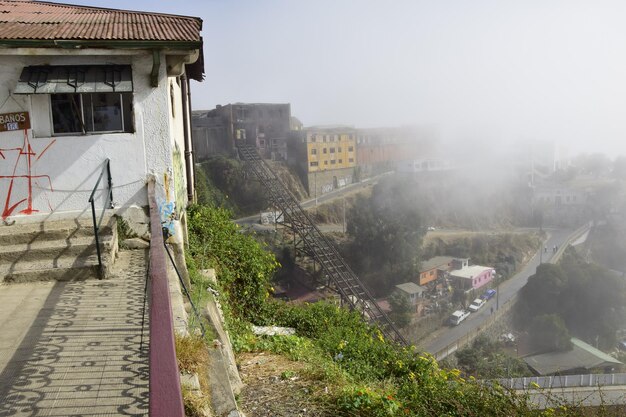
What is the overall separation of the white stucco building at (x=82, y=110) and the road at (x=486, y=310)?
36419 mm

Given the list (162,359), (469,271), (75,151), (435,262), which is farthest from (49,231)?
(469,271)

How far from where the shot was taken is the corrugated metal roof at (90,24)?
5.77 metres

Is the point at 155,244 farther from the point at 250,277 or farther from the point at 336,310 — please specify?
the point at 336,310

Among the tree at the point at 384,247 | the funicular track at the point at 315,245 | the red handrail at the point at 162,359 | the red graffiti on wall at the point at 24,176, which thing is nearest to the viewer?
the red handrail at the point at 162,359

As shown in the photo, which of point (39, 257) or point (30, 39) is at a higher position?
point (30, 39)

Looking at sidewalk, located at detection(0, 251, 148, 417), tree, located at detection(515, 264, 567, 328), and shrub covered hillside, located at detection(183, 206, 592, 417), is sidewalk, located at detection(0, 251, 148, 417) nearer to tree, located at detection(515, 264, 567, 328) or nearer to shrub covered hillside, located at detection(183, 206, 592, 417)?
shrub covered hillside, located at detection(183, 206, 592, 417)

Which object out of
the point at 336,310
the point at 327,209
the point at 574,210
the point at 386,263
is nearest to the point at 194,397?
the point at 336,310

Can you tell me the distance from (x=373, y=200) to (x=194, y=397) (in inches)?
2253

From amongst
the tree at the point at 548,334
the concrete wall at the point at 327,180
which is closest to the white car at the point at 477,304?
the tree at the point at 548,334

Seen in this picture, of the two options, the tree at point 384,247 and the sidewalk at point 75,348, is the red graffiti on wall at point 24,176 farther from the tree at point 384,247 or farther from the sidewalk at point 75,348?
the tree at point 384,247

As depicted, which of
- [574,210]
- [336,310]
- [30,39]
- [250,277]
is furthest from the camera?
[574,210]

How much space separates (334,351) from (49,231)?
15.1 feet

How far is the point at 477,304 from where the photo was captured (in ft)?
155

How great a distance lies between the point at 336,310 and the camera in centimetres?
1105
